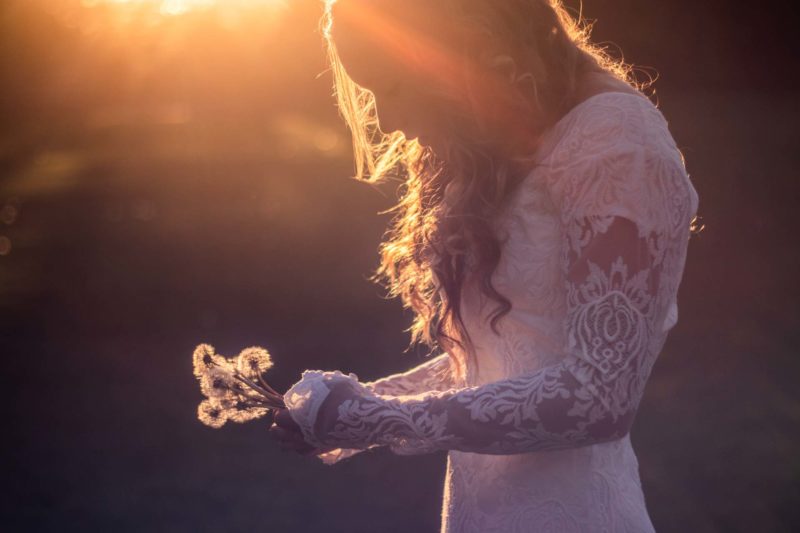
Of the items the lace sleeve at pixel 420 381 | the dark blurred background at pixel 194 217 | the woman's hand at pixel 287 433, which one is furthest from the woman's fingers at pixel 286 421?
the dark blurred background at pixel 194 217

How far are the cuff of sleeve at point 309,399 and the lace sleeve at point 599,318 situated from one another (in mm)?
120

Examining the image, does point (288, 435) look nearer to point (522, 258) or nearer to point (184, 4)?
point (522, 258)

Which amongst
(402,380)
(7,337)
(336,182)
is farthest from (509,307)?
(7,337)

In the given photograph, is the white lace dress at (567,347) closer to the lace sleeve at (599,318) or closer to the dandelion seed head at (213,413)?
the lace sleeve at (599,318)

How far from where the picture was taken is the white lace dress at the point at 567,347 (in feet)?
2.91

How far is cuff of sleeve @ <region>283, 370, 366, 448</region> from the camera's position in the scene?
999 millimetres

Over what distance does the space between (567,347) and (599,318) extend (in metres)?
0.05

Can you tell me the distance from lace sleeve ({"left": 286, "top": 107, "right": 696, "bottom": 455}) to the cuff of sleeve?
0.39 ft

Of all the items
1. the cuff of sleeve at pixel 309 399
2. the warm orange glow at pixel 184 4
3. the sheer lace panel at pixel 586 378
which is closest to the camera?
the sheer lace panel at pixel 586 378

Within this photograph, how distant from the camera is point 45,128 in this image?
5176 millimetres

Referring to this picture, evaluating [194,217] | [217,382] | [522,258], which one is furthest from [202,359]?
[194,217]

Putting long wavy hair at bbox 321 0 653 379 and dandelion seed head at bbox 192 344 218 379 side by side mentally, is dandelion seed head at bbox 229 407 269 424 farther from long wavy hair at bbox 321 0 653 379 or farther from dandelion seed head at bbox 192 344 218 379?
long wavy hair at bbox 321 0 653 379

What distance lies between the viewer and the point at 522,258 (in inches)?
40.3

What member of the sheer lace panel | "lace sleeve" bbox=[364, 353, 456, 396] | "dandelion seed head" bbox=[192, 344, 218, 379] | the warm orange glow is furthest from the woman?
the warm orange glow
